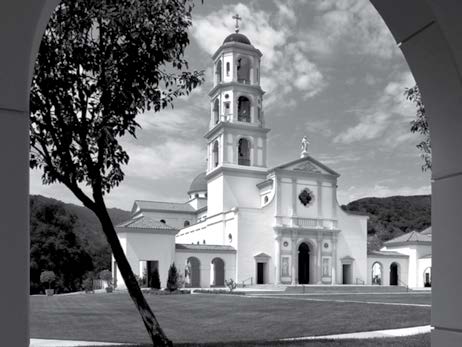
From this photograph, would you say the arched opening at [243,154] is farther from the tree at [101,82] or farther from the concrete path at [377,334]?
the tree at [101,82]

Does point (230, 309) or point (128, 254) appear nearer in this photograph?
point (230, 309)

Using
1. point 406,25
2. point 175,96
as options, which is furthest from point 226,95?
point 406,25

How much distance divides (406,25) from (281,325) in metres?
13.9

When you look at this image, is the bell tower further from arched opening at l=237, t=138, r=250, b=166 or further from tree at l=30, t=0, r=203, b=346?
tree at l=30, t=0, r=203, b=346

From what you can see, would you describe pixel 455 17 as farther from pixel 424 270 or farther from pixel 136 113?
pixel 424 270

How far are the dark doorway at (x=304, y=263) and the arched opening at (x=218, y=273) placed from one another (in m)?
8.01

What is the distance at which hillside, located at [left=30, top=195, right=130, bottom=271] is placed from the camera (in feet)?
212

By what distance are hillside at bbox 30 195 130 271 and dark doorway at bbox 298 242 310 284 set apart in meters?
24.3

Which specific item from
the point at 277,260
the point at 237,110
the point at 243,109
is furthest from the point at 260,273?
the point at 243,109

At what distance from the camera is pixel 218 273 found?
5341cm

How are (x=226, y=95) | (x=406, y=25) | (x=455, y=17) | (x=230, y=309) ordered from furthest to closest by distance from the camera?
(x=226, y=95) → (x=230, y=309) → (x=406, y=25) → (x=455, y=17)

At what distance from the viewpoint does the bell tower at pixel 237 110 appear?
54.2 metres

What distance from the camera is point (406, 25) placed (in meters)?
2.92

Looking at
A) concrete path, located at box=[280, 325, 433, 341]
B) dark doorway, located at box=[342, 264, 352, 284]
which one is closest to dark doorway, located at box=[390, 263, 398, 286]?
dark doorway, located at box=[342, 264, 352, 284]
